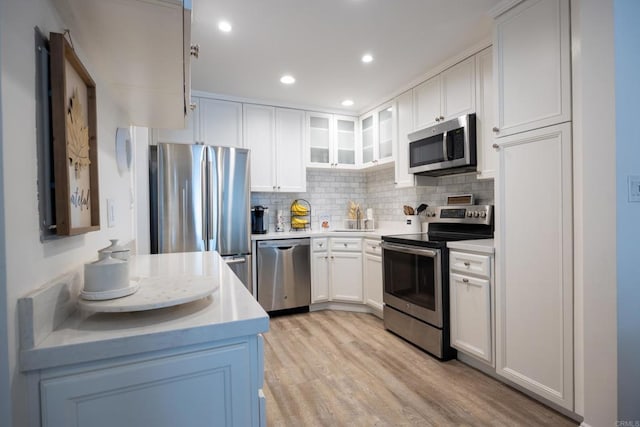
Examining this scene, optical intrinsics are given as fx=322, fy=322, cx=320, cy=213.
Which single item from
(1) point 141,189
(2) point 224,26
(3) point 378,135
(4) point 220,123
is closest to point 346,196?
(3) point 378,135

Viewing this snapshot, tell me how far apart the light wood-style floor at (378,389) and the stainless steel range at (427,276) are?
0.47 feet

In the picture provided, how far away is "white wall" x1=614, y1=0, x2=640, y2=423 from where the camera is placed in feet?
4.63

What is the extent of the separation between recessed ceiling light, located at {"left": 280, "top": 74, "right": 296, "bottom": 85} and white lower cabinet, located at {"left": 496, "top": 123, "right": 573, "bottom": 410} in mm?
1959

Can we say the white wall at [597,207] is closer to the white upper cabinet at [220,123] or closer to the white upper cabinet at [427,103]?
the white upper cabinet at [427,103]

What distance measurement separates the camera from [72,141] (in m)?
0.90

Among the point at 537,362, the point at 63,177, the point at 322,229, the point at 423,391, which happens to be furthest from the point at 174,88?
the point at 322,229

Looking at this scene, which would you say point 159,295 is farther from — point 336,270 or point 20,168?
point 336,270

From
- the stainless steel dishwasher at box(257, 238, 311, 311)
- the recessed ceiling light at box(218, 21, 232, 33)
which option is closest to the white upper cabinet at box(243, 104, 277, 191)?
the stainless steel dishwasher at box(257, 238, 311, 311)

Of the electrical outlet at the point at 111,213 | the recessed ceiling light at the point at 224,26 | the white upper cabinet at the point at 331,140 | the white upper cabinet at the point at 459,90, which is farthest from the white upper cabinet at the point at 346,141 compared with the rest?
the electrical outlet at the point at 111,213

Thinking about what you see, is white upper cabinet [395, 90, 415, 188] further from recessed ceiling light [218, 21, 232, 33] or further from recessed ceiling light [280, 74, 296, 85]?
recessed ceiling light [218, 21, 232, 33]

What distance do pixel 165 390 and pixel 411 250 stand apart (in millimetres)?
2173

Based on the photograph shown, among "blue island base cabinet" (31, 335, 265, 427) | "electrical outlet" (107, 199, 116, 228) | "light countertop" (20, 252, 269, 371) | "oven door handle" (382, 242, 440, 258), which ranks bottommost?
"blue island base cabinet" (31, 335, 265, 427)

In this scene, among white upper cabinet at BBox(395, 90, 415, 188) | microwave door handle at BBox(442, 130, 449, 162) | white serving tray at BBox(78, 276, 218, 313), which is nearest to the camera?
white serving tray at BBox(78, 276, 218, 313)

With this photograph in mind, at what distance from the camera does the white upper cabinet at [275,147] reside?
3.63 m
